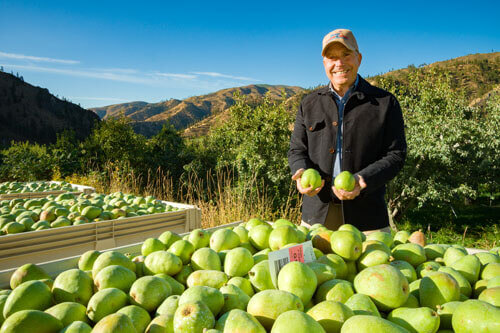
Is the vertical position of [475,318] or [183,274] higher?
[475,318]

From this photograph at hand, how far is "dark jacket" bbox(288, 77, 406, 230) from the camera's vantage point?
2.85 metres

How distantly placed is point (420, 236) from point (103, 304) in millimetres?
1792

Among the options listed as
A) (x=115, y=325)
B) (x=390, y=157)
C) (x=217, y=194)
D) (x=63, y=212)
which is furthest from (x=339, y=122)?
(x=217, y=194)

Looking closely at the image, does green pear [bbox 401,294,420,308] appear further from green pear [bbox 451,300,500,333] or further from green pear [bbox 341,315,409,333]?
green pear [bbox 341,315,409,333]

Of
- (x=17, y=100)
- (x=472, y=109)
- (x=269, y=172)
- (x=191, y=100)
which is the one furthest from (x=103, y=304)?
(x=191, y=100)

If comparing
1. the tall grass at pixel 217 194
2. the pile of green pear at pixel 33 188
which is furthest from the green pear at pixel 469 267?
the pile of green pear at pixel 33 188

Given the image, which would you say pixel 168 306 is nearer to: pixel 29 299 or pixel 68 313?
pixel 68 313

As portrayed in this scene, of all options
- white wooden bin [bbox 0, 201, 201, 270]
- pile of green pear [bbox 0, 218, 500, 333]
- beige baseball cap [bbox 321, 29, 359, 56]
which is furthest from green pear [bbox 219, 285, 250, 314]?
white wooden bin [bbox 0, 201, 201, 270]

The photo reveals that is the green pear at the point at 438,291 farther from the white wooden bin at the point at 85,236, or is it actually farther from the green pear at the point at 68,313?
the white wooden bin at the point at 85,236

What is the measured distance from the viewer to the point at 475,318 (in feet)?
3.26

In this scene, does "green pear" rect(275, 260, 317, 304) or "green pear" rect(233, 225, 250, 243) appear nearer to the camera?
"green pear" rect(275, 260, 317, 304)

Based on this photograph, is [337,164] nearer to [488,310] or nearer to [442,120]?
[488,310]

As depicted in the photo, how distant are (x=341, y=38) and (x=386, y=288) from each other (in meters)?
2.12

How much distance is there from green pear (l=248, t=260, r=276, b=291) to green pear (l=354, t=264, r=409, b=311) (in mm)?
392
